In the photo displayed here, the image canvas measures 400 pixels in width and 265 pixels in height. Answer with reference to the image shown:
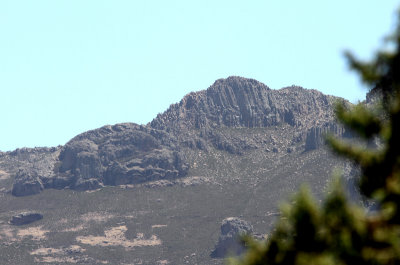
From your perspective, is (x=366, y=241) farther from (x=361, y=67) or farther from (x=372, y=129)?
(x=361, y=67)

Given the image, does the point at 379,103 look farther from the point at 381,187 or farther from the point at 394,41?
the point at 381,187

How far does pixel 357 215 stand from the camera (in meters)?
27.4

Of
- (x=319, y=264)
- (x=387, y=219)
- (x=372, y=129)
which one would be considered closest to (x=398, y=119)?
(x=372, y=129)

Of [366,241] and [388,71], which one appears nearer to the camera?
[366,241]

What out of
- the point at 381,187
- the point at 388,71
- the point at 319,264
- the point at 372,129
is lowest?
the point at 319,264

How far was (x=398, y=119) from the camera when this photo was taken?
1160 inches

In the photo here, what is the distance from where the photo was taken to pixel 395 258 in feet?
85.0

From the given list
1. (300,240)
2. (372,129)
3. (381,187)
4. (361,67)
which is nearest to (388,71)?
(361,67)

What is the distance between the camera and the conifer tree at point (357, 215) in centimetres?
2673

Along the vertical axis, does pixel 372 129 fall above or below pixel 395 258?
above

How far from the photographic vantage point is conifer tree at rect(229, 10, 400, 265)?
26734 mm

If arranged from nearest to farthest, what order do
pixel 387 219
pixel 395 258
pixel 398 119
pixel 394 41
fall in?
pixel 395 258, pixel 387 219, pixel 398 119, pixel 394 41

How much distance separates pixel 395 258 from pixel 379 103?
29.9ft

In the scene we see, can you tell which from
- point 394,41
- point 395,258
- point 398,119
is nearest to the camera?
point 395,258
